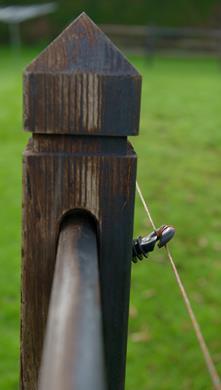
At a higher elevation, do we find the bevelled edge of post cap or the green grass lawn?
the bevelled edge of post cap

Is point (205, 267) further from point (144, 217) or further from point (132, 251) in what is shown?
point (132, 251)

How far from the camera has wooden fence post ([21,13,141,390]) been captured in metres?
0.85

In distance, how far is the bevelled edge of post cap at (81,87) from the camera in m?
0.85

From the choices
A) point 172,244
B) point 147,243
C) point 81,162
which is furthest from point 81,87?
point 172,244

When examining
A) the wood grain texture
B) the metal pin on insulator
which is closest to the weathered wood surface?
the wood grain texture

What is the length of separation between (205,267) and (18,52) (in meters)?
13.1

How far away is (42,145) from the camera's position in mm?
882

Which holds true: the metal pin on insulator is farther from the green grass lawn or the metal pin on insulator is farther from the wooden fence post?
the green grass lawn

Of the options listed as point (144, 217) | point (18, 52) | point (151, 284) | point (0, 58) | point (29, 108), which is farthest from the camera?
point (18, 52)

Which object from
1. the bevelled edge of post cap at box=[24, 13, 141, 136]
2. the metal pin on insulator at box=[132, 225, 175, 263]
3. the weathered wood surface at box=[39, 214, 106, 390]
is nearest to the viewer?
the weathered wood surface at box=[39, 214, 106, 390]

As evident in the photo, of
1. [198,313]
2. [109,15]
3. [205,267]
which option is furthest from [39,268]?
[109,15]

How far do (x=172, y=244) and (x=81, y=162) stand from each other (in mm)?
3271

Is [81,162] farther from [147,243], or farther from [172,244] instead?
[172,244]

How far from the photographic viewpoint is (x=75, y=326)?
63cm
